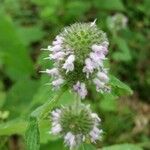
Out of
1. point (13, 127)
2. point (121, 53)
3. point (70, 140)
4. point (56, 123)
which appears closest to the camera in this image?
point (70, 140)

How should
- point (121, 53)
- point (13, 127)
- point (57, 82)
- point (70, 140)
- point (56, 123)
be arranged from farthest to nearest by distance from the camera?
1. point (121, 53)
2. point (13, 127)
3. point (56, 123)
4. point (70, 140)
5. point (57, 82)

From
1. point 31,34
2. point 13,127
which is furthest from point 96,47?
point 31,34

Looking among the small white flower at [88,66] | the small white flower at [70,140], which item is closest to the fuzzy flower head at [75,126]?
the small white flower at [70,140]

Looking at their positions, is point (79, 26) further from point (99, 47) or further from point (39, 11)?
point (39, 11)

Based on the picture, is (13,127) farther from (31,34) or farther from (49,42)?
(31,34)

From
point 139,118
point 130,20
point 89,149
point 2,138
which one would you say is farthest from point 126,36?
point 89,149

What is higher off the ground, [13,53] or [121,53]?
[13,53]

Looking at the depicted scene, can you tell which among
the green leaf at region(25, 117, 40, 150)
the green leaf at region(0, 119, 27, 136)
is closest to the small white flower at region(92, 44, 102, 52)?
the green leaf at region(25, 117, 40, 150)
